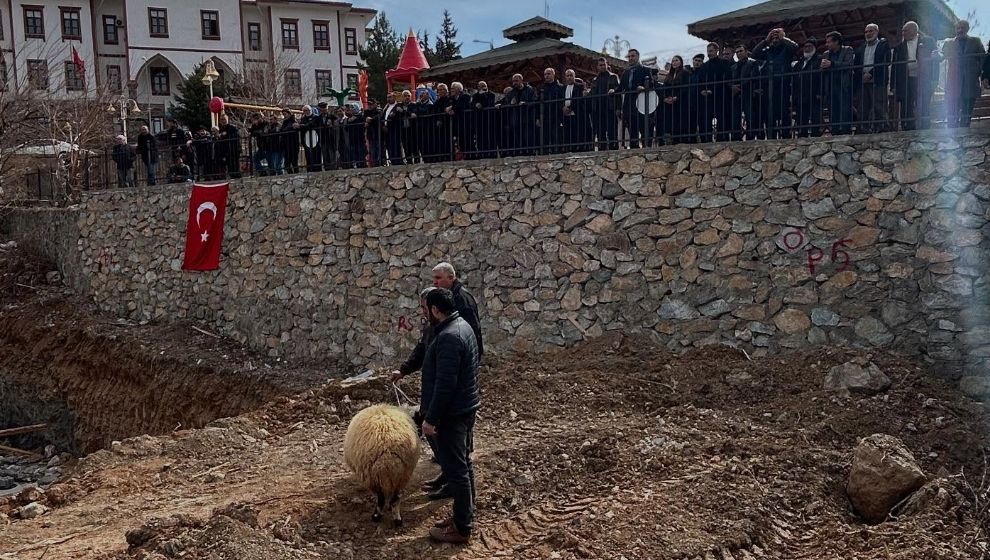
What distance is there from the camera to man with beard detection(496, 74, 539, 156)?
10930mm

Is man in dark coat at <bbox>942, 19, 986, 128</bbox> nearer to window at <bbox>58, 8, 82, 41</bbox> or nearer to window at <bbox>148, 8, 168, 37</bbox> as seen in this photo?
window at <bbox>148, 8, 168, 37</bbox>

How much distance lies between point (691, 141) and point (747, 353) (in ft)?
8.59

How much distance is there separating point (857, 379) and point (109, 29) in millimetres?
39993

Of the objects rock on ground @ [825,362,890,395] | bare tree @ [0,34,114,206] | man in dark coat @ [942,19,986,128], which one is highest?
bare tree @ [0,34,114,206]

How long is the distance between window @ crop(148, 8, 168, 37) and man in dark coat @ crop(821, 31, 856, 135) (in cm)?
3593

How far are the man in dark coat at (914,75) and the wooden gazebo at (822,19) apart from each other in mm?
4460

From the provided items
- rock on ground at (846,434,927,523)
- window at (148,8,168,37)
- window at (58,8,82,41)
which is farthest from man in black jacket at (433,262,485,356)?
window at (58,8,82,41)

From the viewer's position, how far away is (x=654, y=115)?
32.4ft

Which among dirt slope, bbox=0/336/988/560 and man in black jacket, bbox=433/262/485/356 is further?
man in black jacket, bbox=433/262/485/356

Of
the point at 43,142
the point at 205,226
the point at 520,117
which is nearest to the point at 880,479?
the point at 520,117

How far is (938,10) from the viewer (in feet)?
43.6

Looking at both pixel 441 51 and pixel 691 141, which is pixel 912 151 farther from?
pixel 441 51

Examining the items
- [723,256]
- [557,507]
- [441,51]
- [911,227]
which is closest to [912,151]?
[911,227]

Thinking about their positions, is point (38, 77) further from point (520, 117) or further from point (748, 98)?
point (748, 98)
